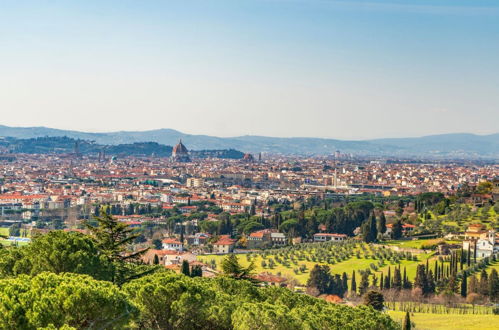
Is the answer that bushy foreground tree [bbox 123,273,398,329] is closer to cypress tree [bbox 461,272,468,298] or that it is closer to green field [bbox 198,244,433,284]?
cypress tree [bbox 461,272,468,298]

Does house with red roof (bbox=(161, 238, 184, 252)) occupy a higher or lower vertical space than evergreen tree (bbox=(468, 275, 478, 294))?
lower

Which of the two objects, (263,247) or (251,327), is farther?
(263,247)

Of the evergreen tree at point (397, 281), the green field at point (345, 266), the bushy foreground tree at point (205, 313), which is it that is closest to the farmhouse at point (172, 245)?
the green field at point (345, 266)

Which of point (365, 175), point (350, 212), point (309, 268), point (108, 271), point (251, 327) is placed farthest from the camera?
point (365, 175)

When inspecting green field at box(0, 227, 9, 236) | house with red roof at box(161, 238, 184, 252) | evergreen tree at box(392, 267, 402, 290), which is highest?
evergreen tree at box(392, 267, 402, 290)

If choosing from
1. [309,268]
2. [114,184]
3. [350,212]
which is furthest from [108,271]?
[114,184]

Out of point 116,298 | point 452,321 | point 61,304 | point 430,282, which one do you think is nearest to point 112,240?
point 116,298

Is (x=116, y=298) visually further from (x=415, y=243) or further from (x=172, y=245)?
(x=172, y=245)

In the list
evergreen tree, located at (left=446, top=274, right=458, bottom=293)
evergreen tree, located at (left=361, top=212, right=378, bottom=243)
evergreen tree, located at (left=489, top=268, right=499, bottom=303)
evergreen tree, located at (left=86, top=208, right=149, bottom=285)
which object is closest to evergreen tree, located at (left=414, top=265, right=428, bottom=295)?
evergreen tree, located at (left=446, top=274, right=458, bottom=293)

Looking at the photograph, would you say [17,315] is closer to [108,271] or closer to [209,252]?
[108,271]
